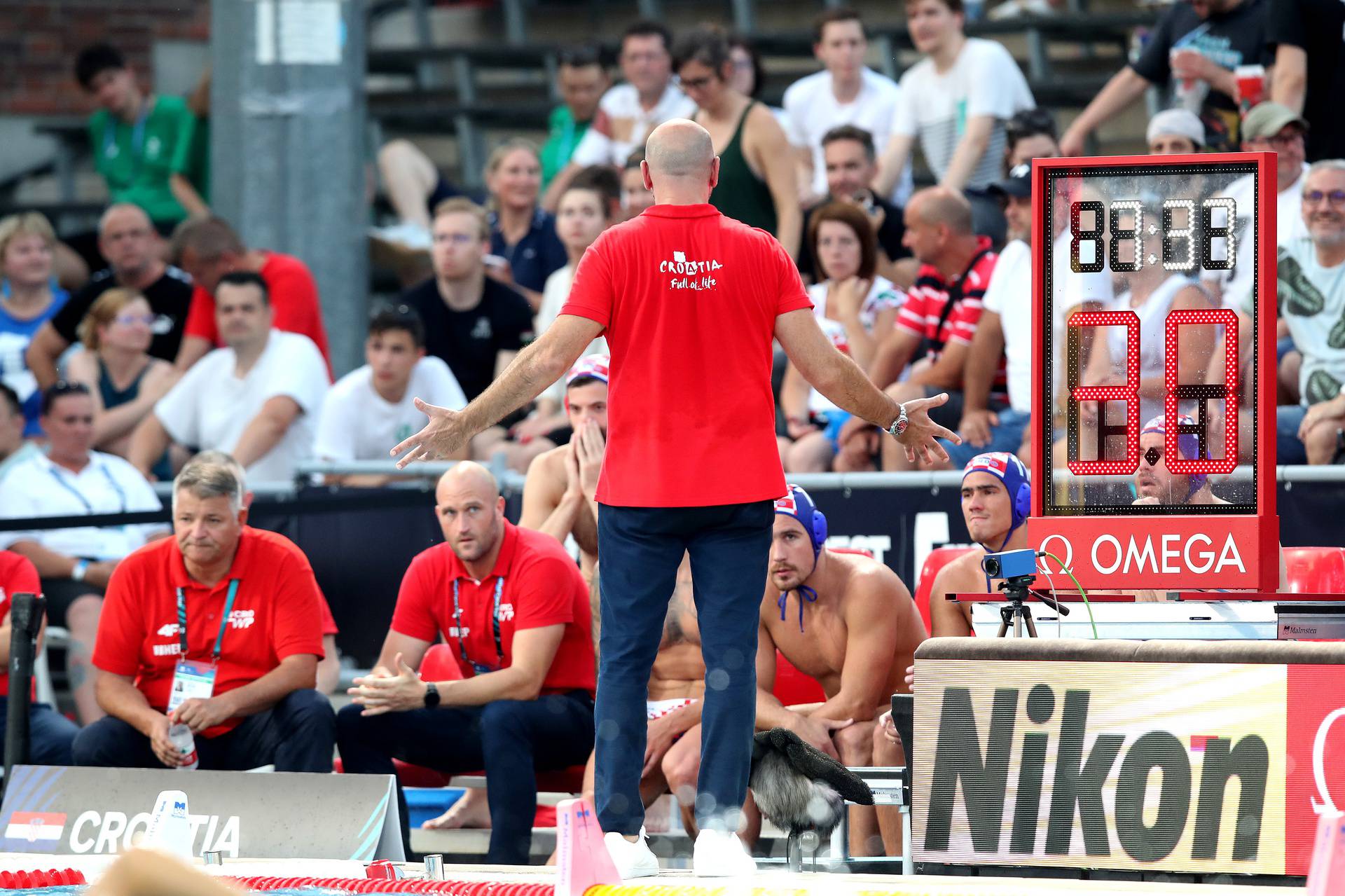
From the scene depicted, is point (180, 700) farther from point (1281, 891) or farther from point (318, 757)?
point (1281, 891)

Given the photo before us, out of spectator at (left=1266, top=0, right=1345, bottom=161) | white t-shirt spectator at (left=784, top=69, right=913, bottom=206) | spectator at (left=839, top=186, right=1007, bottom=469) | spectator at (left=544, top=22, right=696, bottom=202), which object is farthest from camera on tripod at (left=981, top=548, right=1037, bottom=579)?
white t-shirt spectator at (left=784, top=69, right=913, bottom=206)

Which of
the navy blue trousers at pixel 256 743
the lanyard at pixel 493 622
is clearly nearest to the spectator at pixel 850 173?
the lanyard at pixel 493 622

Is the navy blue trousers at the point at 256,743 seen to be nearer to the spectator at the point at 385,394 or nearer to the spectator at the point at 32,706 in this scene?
the spectator at the point at 32,706

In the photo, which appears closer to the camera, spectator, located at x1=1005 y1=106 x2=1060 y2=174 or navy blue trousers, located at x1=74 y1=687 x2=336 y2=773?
navy blue trousers, located at x1=74 y1=687 x2=336 y2=773

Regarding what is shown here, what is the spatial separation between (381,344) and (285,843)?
372 cm

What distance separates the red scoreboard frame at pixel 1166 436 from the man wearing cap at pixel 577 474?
2187 millimetres

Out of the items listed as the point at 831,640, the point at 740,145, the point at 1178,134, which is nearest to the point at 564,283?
the point at 740,145

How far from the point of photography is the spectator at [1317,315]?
26.1ft

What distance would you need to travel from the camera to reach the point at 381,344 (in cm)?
949

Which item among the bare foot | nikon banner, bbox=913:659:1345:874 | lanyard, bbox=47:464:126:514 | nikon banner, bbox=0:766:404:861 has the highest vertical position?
lanyard, bbox=47:464:126:514

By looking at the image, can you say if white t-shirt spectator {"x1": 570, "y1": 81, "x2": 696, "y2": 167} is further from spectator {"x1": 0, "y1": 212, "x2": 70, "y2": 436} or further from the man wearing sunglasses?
the man wearing sunglasses

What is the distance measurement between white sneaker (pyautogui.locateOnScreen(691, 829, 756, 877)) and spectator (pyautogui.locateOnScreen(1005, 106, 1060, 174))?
5128 millimetres

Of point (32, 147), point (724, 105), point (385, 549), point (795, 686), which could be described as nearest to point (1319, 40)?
point (724, 105)

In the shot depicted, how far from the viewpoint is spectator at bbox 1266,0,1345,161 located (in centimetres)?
920
